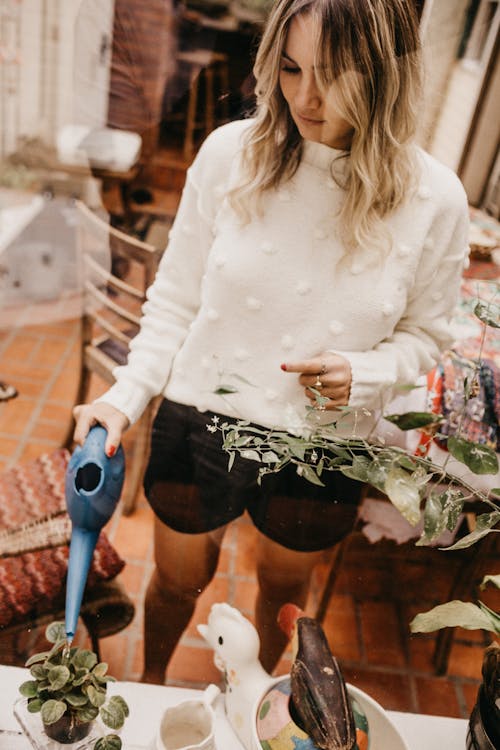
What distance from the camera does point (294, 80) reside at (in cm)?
78

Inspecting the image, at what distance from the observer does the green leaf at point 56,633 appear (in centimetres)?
78

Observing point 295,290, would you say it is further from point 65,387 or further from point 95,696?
point 65,387

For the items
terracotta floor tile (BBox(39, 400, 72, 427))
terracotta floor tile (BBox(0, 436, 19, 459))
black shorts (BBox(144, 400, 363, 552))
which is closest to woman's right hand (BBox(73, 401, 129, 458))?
black shorts (BBox(144, 400, 363, 552))

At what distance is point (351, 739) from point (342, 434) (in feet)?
1.10

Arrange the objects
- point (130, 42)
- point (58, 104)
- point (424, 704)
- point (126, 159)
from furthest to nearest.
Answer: point (58, 104) < point (126, 159) < point (130, 42) < point (424, 704)

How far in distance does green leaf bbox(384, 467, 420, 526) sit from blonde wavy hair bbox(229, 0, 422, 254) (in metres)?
0.31

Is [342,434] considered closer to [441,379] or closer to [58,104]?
[441,379]

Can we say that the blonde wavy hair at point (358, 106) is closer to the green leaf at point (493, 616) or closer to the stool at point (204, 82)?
the stool at point (204, 82)

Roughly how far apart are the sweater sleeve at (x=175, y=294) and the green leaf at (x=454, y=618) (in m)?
0.46

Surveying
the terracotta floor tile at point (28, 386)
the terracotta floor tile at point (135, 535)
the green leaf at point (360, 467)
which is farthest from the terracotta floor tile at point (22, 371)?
the green leaf at point (360, 467)

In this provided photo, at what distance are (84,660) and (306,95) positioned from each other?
0.69m

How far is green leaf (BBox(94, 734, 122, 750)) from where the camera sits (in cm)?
75

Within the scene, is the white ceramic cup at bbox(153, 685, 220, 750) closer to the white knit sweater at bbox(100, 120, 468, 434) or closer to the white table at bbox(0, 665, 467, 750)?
the white table at bbox(0, 665, 467, 750)

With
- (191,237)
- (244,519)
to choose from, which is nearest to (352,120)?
(191,237)
